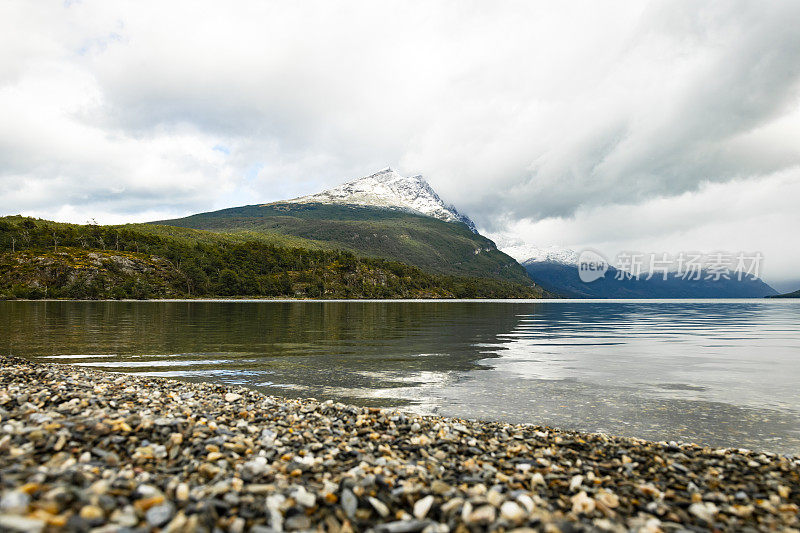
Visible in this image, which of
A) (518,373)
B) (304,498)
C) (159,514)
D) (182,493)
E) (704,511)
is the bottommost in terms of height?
(518,373)

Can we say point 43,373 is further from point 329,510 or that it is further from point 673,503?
point 673,503

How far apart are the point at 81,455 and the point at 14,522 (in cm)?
408

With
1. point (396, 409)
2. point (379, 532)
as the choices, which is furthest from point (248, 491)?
point (396, 409)

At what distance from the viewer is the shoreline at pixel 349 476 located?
7.46 meters

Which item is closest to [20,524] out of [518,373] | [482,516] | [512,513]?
[482,516]

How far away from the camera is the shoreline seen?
7.46 metres

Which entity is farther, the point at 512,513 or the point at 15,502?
the point at 512,513

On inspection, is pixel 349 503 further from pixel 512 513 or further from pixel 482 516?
pixel 512 513

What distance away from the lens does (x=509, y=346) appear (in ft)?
146

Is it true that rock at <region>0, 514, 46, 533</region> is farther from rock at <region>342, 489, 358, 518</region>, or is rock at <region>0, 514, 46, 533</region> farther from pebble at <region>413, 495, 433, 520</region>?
pebble at <region>413, 495, 433, 520</region>

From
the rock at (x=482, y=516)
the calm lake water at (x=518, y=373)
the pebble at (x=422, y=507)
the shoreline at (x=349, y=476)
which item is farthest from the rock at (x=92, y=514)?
the calm lake water at (x=518, y=373)

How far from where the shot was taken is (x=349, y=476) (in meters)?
9.70

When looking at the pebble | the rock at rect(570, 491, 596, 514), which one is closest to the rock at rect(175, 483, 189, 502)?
the pebble

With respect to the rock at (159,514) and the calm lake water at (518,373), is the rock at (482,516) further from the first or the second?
the calm lake water at (518,373)
